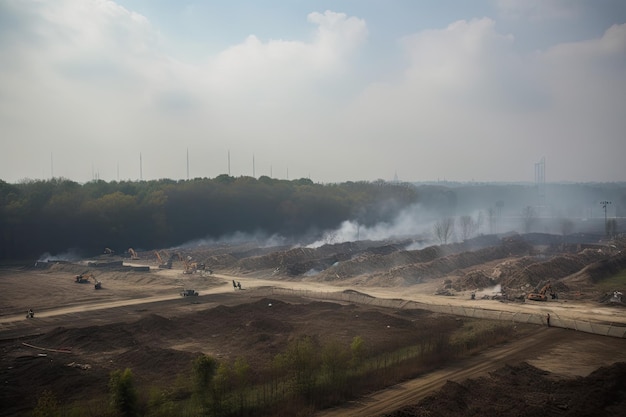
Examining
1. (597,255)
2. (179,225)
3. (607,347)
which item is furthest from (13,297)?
(597,255)

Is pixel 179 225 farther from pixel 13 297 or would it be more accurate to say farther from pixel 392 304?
pixel 392 304

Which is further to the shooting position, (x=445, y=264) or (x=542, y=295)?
(x=445, y=264)

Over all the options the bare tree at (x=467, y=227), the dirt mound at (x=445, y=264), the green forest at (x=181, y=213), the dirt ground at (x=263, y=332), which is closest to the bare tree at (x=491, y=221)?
the green forest at (x=181, y=213)

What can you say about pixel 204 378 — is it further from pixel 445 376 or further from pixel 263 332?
pixel 263 332

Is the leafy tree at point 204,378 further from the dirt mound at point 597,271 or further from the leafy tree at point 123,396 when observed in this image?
the dirt mound at point 597,271

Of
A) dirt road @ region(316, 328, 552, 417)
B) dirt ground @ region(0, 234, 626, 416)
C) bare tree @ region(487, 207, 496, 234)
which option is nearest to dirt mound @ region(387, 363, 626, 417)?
dirt ground @ region(0, 234, 626, 416)

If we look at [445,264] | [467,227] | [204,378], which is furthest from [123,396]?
[467,227]
